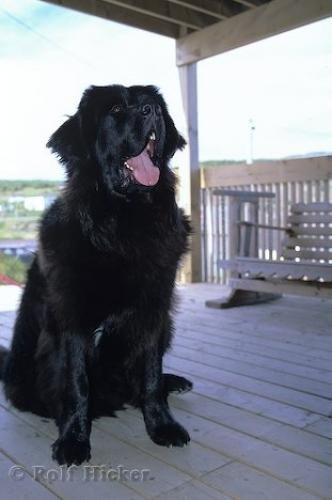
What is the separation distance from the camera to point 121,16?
15.1ft

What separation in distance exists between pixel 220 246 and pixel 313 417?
140 inches

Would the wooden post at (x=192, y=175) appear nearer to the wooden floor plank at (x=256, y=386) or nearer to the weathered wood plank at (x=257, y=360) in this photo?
the weathered wood plank at (x=257, y=360)

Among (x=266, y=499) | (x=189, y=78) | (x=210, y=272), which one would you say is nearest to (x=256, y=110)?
(x=189, y=78)

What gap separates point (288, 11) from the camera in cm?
410

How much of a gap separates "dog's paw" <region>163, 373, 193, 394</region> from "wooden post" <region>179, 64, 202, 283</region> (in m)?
3.00

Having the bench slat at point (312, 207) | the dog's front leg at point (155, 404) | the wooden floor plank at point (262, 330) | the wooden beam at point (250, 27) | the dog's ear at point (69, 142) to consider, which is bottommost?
the wooden floor plank at point (262, 330)

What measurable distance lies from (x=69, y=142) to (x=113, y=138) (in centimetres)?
15

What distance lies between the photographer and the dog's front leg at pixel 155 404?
5.27 feet

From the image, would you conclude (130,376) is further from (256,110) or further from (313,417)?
(256,110)

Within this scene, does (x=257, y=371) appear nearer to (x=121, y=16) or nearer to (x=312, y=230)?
(x=312, y=230)

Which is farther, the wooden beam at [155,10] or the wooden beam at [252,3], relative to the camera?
the wooden beam at [252,3]

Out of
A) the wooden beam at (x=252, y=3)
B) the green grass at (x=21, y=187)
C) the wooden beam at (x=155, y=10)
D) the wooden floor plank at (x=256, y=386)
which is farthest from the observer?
the green grass at (x=21, y=187)

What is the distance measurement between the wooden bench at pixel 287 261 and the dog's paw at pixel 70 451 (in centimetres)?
226

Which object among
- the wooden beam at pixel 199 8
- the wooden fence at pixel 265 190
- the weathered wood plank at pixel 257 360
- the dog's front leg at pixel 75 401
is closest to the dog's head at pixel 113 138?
the dog's front leg at pixel 75 401
